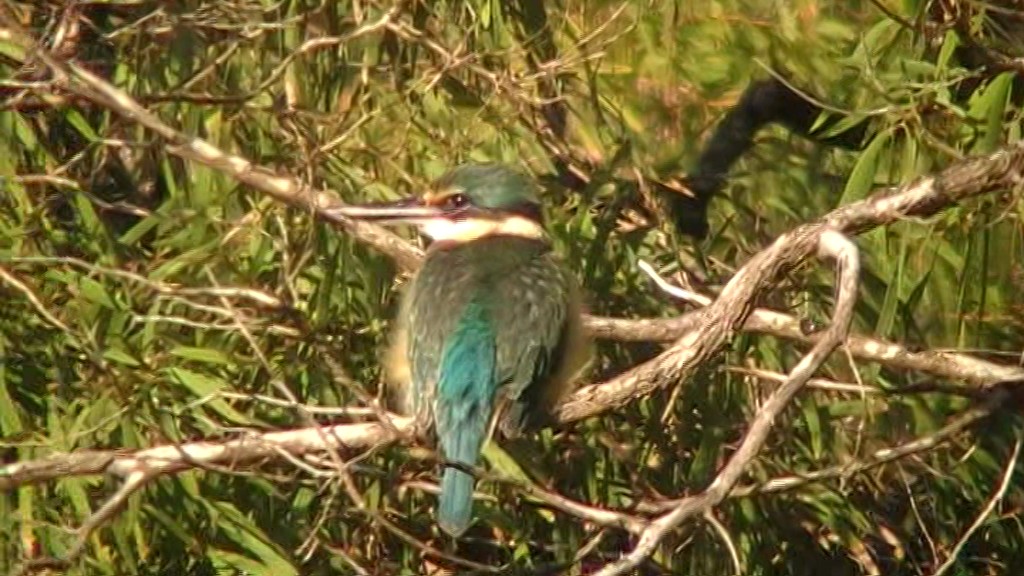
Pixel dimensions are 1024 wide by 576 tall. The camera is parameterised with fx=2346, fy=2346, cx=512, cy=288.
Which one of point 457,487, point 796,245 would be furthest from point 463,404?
point 796,245

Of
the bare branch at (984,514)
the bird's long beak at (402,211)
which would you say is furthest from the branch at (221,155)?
the bare branch at (984,514)

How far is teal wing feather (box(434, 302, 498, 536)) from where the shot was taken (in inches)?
130

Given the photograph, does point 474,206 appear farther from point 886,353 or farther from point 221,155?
point 886,353

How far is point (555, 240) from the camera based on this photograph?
3.83 meters

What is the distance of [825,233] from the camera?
307cm

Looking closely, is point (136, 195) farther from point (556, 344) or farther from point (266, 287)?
point (556, 344)

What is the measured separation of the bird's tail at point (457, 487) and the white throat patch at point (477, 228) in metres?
0.48

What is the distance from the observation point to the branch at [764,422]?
2727 mm

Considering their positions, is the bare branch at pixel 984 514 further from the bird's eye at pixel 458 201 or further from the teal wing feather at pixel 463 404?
the bird's eye at pixel 458 201

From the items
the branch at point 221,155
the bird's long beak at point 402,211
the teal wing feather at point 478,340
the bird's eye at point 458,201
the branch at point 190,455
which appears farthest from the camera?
the bird's eye at point 458,201

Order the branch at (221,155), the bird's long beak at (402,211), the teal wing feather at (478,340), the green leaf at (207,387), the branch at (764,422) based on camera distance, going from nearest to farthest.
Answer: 1. the branch at (764,422)
2. the branch at (221,155)
3. the teal wing feather at (478,340)
4. the green leaf at (207,387)
5. the bird's long beak at (402,211)

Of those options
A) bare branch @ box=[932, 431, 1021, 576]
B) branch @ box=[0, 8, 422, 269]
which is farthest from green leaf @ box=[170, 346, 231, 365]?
bare branch @ box=[932, 431, 1021, 576]

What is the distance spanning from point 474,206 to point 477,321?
0.26m

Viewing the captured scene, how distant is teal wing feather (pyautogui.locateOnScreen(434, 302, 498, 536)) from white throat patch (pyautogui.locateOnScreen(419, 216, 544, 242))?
19cm
